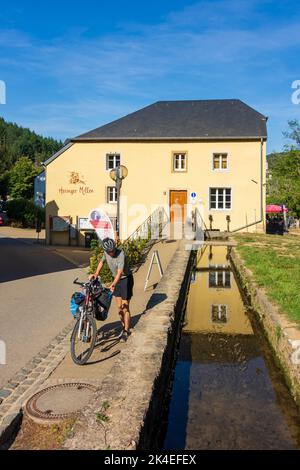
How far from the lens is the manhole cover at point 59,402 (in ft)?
14.2

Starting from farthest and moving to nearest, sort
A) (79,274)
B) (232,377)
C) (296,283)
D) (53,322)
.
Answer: (79,274)
(296,283)
(53,322)
(232,377)

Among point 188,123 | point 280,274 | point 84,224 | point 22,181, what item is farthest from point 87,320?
point 22,181

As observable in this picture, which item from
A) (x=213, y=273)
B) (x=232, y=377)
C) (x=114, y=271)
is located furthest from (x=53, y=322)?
(x=213, y=273)

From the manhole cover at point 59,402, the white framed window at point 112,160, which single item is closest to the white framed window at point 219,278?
the manhole cover at point 59,402

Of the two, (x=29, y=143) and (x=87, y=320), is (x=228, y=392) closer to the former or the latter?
(x=87, y=320)

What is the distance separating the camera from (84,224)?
3062cm

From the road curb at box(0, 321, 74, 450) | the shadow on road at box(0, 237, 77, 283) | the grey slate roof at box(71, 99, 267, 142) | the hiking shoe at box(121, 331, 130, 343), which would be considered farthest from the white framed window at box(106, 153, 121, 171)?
the hiking shoe at box(121, 331, 130, 343)

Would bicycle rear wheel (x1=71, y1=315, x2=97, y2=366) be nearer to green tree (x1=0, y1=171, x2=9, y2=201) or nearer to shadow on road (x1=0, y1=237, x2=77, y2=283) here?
shadow on road (x1=0, y1=237, x2=77, y2=283)

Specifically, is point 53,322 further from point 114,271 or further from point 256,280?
point 256,280

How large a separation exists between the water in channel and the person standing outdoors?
1.05m

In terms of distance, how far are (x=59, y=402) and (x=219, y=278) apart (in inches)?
382

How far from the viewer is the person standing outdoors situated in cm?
670

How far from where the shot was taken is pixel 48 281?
12.5 meters
